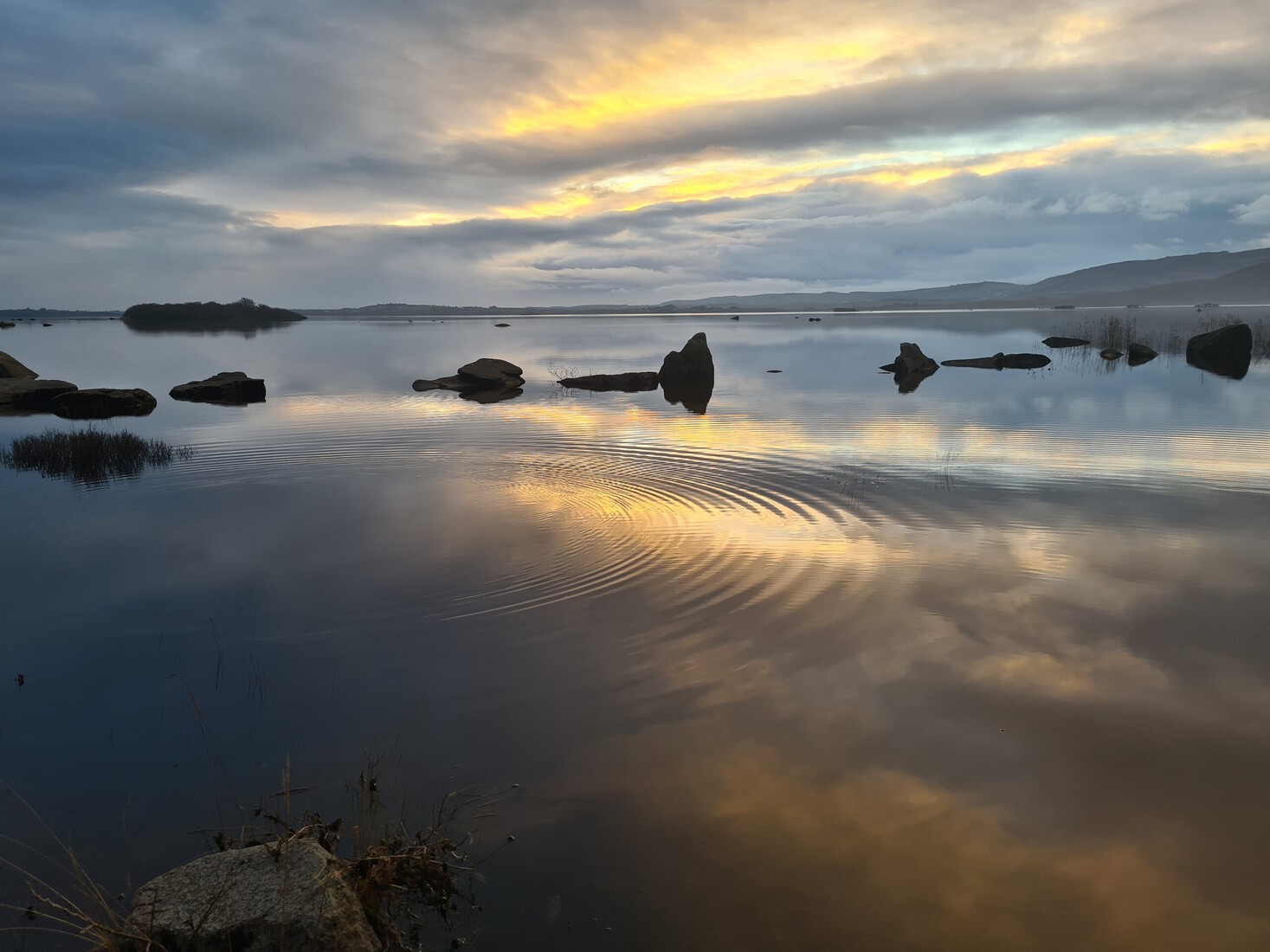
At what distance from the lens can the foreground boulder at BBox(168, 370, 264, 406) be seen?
32.4m

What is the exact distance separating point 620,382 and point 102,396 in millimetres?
20195

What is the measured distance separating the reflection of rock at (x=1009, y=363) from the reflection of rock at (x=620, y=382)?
19.0m

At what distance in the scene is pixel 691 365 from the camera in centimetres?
3753

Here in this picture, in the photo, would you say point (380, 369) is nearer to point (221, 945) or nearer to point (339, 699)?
point (339, 699)

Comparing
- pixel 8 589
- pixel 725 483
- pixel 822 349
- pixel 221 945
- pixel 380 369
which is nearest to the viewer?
pixel 221 945

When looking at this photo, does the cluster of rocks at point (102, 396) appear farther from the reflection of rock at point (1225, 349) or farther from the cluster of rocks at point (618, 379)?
the reflection of rock at point (1225, 349)

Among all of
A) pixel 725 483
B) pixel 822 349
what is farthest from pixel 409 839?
pixel 822 349

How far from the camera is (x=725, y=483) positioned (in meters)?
15.6

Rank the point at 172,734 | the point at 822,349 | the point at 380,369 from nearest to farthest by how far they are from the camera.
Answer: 1. the point at 172,734
2. the point at 380,369
3. the point at 822,349

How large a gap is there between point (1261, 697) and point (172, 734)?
9.44 m

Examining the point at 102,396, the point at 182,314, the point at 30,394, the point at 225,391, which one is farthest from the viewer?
the point at 182,314

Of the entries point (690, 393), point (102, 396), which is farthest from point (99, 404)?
point (690, 393)

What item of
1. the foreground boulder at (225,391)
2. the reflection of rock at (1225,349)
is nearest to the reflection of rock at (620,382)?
the foreground boulder at (225,391)

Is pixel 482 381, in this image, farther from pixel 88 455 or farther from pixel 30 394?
pixel 88 455
